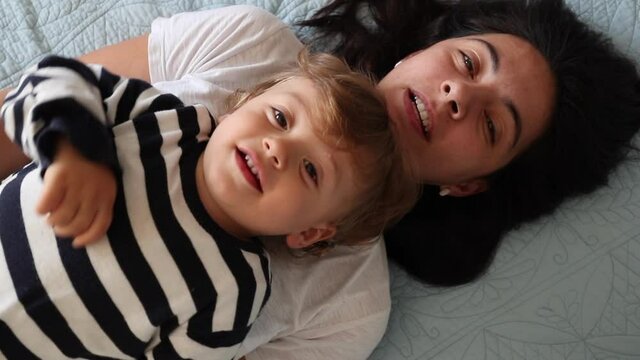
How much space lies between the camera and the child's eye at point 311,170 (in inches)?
32.8

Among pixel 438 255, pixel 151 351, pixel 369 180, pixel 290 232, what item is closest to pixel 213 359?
pixel 151 351

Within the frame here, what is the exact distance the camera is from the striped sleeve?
2.33ft

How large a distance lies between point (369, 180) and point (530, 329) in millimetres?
440

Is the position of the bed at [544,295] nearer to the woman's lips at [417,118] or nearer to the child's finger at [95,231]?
the woman's lips at [417,118]

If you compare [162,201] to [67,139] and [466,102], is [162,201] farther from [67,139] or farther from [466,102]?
[466,102]

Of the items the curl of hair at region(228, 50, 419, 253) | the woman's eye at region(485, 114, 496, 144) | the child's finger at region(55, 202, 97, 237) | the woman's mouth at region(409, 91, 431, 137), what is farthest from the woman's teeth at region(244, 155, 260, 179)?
the woman's eye at region(485, 114, 496, 144)

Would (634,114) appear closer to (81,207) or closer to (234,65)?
(234,65)

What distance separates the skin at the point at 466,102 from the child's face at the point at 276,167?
19 centimetres

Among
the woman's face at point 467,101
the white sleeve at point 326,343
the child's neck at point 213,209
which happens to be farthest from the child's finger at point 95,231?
the woman's face at point 467,101

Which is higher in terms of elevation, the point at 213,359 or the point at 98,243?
the point at 98,243

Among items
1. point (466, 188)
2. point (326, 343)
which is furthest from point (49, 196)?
point (466, 188)

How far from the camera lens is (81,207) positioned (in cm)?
Answer: 75

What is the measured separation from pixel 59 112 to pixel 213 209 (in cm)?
26

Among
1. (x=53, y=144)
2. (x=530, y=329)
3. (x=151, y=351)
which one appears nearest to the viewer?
(x=53, y=144)
